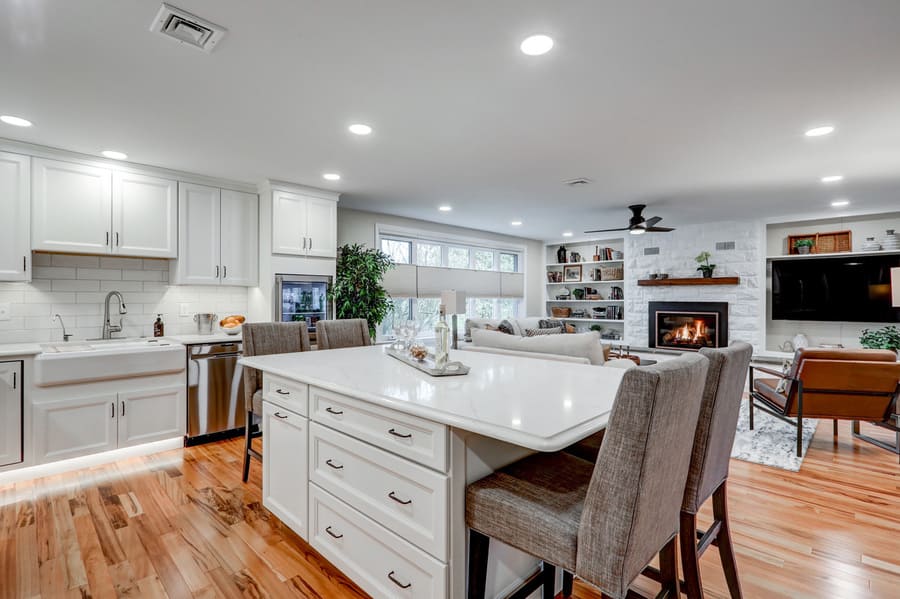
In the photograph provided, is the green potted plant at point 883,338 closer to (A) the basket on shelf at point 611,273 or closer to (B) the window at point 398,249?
(A) the basket on shelf at point 611,273

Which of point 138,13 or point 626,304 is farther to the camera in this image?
point 626,304

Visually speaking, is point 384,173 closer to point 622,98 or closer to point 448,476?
point 622,98

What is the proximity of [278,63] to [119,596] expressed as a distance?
247cm

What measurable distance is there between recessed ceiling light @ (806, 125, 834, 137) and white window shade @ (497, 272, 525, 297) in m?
5.29

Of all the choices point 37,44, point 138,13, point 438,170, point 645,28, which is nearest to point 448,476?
point 645,28

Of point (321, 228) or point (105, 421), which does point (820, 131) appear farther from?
point (105, 421)

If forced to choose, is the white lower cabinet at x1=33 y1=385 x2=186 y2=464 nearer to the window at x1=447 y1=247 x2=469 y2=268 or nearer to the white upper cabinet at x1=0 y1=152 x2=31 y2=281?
the white upper cabinet at x1=0 y1=152 x2=31 y2=281

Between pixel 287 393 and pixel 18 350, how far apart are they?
229cm

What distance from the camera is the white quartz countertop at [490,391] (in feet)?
4.07

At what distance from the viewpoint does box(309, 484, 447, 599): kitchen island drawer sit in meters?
1.47

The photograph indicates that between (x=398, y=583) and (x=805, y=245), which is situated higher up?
(x=805, y=245)

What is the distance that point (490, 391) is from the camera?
1.67 m

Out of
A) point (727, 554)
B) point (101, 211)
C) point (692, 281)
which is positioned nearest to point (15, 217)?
point (101, 211)

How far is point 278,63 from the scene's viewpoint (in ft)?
7.12
